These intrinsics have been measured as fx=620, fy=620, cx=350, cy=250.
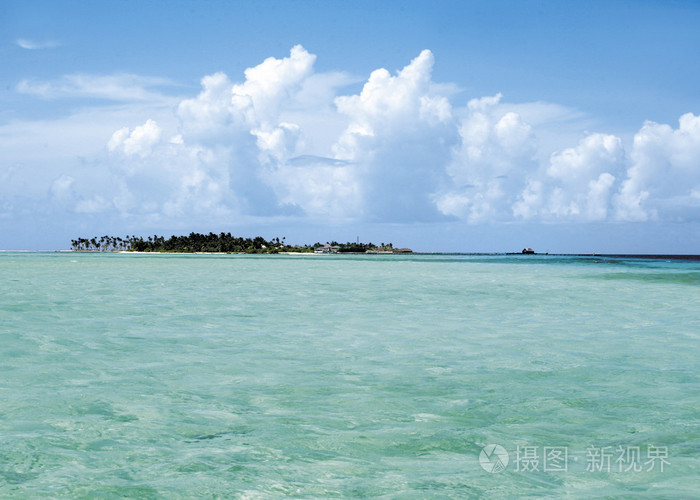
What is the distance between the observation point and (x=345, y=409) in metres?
10.6

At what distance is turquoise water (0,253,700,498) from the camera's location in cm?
726

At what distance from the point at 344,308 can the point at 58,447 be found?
2180 centimetres

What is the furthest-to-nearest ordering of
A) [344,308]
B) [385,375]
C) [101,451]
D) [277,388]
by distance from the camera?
[344,308] → [385,375] → [277,388] → [101,451]

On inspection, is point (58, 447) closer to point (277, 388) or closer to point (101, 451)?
point (101, 451)

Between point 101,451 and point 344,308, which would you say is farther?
point 344,308

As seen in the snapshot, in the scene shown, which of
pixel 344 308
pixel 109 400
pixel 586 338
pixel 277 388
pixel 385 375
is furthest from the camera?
pixel 344 308

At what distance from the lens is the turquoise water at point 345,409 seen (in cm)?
726

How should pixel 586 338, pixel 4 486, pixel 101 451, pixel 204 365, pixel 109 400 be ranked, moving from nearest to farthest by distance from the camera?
pixel 4 486, pixel 101 451, pixel 109 400, pixel 204 365, pixel 586 338

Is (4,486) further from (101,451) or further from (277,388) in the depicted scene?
(277,388)

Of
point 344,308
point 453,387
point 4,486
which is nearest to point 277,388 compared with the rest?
point 453,387

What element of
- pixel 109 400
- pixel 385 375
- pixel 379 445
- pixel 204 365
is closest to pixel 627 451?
pixel 379 445

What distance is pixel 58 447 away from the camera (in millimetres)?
8367

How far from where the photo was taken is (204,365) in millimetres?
14703

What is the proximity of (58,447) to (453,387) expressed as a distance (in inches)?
283
